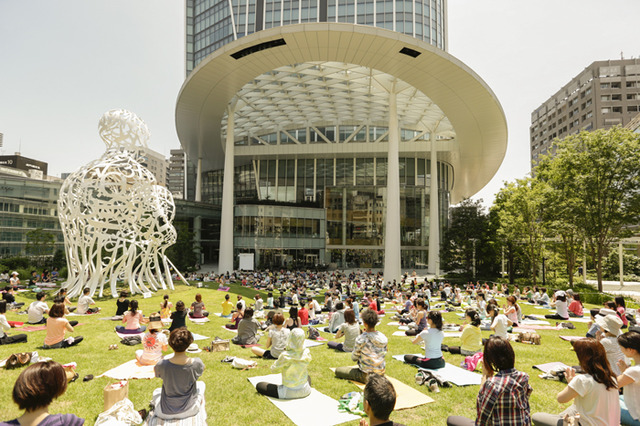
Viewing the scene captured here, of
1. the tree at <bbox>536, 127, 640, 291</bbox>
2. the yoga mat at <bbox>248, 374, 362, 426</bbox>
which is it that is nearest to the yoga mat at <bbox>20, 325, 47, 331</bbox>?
the yoga mat at <bbox>248, 374, 362, 426</bbox>

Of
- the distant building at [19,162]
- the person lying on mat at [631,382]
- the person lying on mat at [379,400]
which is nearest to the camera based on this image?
the person lying on mat at [379,400]

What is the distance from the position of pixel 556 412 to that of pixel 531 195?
28.0 metres

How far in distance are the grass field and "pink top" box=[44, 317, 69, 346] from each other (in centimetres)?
27

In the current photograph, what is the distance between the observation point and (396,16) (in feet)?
157

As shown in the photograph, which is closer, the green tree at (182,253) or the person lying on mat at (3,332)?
the person lying on mat at (3,332)

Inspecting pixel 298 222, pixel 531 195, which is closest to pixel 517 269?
pixel 531 195

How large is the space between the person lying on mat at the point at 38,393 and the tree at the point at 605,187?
27.3 m

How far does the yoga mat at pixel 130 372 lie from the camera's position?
275 inches

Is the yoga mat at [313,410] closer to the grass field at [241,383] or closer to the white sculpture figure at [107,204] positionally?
the grass field at [241,383]

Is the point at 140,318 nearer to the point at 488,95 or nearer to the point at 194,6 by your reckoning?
the point at 488,95

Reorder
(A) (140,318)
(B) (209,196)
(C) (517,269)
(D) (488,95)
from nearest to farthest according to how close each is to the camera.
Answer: (A) (140,318), (D) (488,95), (C) (517,269), (B) (209,196)

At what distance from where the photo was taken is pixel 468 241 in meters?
36.3

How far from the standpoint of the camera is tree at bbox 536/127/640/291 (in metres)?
22.0

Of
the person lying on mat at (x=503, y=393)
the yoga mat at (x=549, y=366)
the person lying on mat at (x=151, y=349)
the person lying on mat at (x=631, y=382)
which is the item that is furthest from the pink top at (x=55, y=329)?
the yoga mat at (x=549, y=366)
